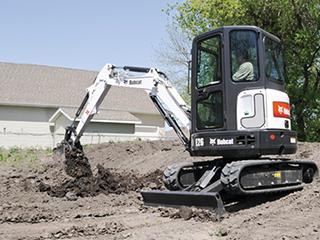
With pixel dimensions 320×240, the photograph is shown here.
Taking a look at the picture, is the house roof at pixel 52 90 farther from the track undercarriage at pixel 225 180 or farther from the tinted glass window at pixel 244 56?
the tinted glass window at pixel 244 56

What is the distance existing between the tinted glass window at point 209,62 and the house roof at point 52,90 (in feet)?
75.8

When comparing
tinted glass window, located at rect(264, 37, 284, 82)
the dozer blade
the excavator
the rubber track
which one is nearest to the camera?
the dozer blade

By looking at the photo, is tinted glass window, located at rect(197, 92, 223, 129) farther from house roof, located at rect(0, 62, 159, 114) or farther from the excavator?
house roof, located at rect(0, 62, 159, 114)

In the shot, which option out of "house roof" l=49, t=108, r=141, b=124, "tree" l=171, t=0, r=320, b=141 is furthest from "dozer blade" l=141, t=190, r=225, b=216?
"house roof" l=49, t=108, r=141, b=124

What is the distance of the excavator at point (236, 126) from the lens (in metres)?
8.17

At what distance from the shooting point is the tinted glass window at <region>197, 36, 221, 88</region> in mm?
8711

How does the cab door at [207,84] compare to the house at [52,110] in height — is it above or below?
below

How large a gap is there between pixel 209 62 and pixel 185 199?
2.42 metres

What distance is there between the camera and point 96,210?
9719mm

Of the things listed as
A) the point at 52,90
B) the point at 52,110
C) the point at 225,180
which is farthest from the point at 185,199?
the point at 52,90

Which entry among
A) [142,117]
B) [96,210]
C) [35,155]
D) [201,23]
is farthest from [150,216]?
[142,117]

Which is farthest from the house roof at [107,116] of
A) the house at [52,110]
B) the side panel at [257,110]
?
the side panel at [257,110]

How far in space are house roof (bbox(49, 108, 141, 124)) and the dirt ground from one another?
16.8m

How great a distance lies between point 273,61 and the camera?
29.6 ft
